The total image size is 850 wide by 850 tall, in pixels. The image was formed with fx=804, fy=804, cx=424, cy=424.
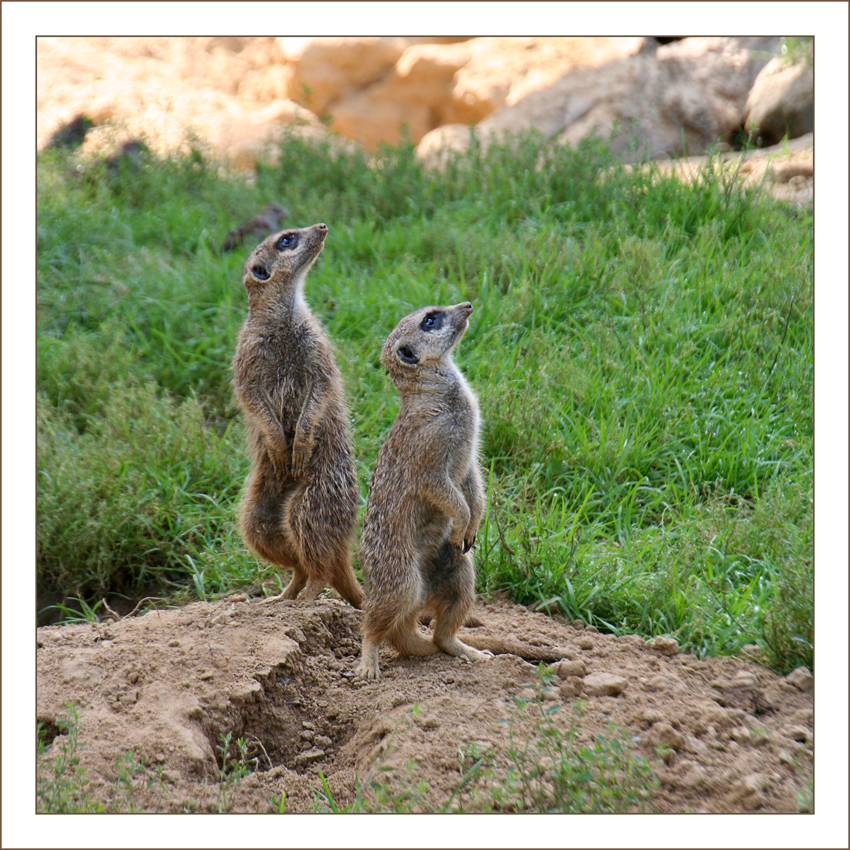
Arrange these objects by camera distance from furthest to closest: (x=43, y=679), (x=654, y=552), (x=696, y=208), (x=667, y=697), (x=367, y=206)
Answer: (x=367, y=206), (x=696, y=208), (x=654, y=552), (x=43, y=679), (x=667, y=697)

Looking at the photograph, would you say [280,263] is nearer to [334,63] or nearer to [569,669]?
[569,669]

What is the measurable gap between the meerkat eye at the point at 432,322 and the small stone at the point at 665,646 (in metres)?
1.40

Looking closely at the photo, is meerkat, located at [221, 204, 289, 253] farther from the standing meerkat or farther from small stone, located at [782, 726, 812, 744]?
small stone, located at [782, 726, 812, 744]

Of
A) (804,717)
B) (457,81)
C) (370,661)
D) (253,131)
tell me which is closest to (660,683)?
(804,717)

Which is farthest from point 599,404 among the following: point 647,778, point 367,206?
point 367,206

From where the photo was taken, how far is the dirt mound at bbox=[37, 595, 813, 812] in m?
2.33

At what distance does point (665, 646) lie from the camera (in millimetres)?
2928

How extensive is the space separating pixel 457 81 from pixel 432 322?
783cm

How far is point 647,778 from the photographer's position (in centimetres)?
217

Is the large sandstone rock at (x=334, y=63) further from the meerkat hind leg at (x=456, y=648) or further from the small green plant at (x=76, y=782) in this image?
the small green plant at (x=76, y=782)

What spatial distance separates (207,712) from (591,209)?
14.5 ft

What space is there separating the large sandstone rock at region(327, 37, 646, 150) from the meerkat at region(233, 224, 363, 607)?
16.8ft

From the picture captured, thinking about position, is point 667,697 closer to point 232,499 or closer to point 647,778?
point 647,778

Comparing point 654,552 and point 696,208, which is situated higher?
point 696,208
